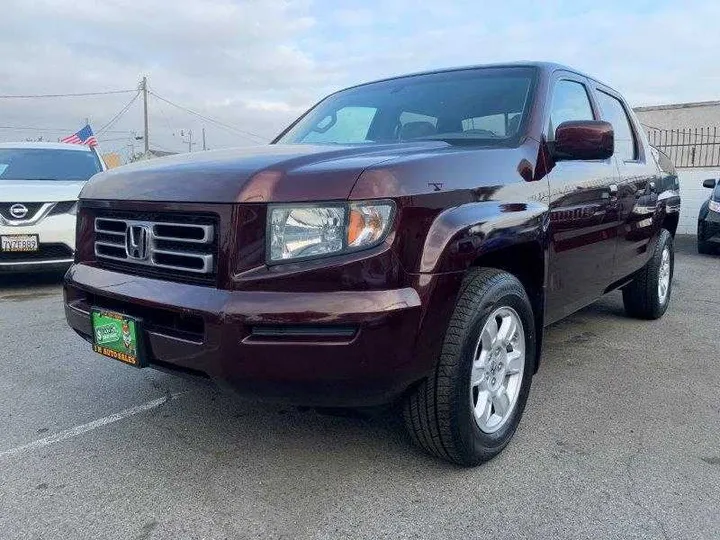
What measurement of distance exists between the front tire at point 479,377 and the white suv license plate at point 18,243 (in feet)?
16.9

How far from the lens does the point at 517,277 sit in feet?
9.60

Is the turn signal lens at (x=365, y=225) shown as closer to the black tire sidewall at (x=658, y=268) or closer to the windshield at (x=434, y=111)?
the windshield at (x=434, y=111)

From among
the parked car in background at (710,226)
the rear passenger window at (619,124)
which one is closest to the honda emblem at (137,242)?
the rear passenger window at (619,124)

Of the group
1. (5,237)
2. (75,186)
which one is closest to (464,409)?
(5,237)

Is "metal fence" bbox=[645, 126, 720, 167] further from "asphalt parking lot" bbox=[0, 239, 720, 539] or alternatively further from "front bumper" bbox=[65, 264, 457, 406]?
"front bumper" bbox=[65, 264, 457, 406]

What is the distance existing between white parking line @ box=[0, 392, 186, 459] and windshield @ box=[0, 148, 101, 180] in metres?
5.07

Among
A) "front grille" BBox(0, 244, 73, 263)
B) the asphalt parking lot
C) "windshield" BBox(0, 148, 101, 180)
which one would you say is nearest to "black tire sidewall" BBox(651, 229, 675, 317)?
the asphalt parking lot

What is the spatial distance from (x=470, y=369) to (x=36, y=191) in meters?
5.64

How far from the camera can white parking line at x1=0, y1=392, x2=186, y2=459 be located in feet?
9.23

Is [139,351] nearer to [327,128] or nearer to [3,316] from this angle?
[327,128]

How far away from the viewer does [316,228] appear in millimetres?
2146

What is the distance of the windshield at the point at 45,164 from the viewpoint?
7.33 metres

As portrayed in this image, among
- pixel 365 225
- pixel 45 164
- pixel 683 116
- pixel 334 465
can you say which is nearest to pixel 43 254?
pixel 45 164

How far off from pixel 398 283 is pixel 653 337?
131 inches
